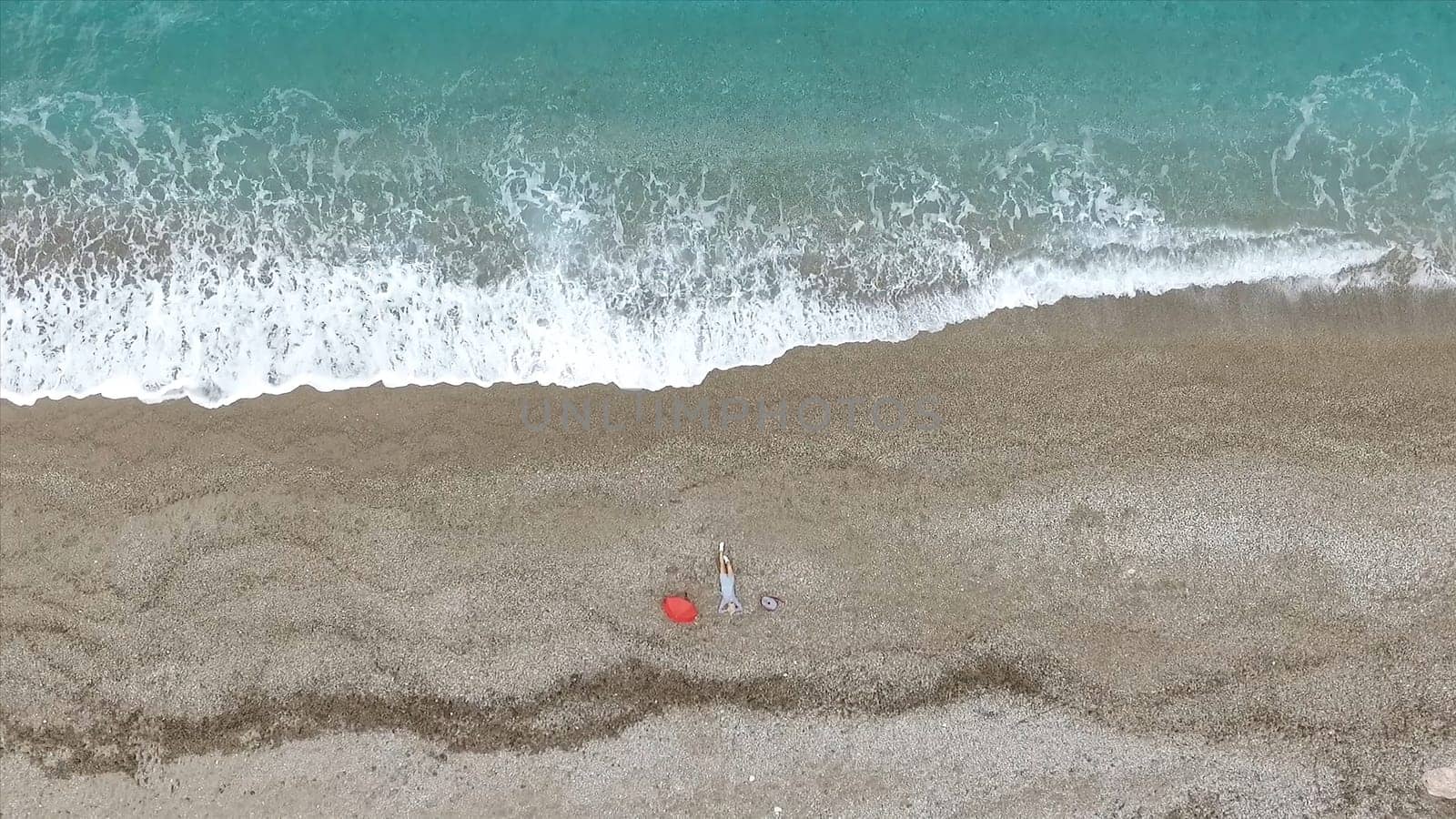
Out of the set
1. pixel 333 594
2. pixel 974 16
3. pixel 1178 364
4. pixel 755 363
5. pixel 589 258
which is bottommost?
pixel 333 594

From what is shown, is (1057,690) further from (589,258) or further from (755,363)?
(589,258)

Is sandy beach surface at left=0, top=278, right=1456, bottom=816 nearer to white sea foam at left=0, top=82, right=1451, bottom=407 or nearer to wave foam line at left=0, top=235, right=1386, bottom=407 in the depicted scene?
wave foam line at left=0, top=235, right=1386, bottom=407

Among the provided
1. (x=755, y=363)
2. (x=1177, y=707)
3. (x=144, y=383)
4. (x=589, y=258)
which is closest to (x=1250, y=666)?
(x=1177, y=707)

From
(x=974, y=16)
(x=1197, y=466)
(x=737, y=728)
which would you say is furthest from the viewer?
(x=974, y=16)

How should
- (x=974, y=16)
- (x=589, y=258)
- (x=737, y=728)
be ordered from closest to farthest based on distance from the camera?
(x=737, y=728) < (x=589, y=258) < (x=974, y=16)

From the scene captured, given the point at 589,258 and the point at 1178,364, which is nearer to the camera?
the point at 1178,364

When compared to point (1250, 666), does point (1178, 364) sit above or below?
above

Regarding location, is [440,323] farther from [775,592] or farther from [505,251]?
[775,592]
